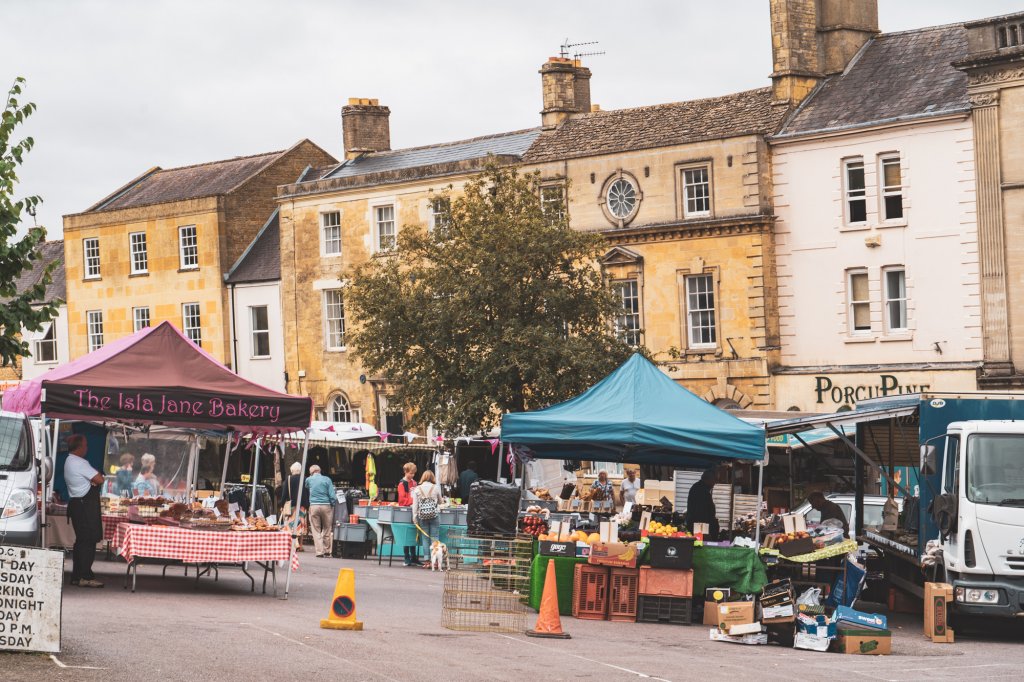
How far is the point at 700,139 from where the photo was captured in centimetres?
4241

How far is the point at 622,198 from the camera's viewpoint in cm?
4397

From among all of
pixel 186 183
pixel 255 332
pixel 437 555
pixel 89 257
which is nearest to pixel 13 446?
pixel 437 555

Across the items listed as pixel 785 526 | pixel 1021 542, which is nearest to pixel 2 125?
pixel 785 526

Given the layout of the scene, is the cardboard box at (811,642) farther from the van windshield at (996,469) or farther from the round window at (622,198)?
the round window at (622,198)

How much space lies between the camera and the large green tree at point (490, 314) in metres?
34.1

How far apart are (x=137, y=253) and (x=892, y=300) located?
28330 mm

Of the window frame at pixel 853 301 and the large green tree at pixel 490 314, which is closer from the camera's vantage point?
the large green tree at pixel 490 314

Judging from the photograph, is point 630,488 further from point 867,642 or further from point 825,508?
point 867,642

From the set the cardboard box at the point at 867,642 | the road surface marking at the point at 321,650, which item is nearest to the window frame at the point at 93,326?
the road surface marking at the point at 321,650

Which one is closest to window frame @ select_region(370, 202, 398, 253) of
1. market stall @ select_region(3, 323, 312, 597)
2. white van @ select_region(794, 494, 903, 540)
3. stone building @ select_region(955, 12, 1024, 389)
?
stone building @ select_region(955, 12, 1024, 389)

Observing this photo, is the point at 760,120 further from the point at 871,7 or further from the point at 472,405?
the point at 472,405

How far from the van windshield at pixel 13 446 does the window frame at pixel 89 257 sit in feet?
132

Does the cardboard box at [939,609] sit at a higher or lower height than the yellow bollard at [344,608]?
lower

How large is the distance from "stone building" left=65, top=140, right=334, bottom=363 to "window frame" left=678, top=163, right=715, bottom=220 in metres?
18.0
